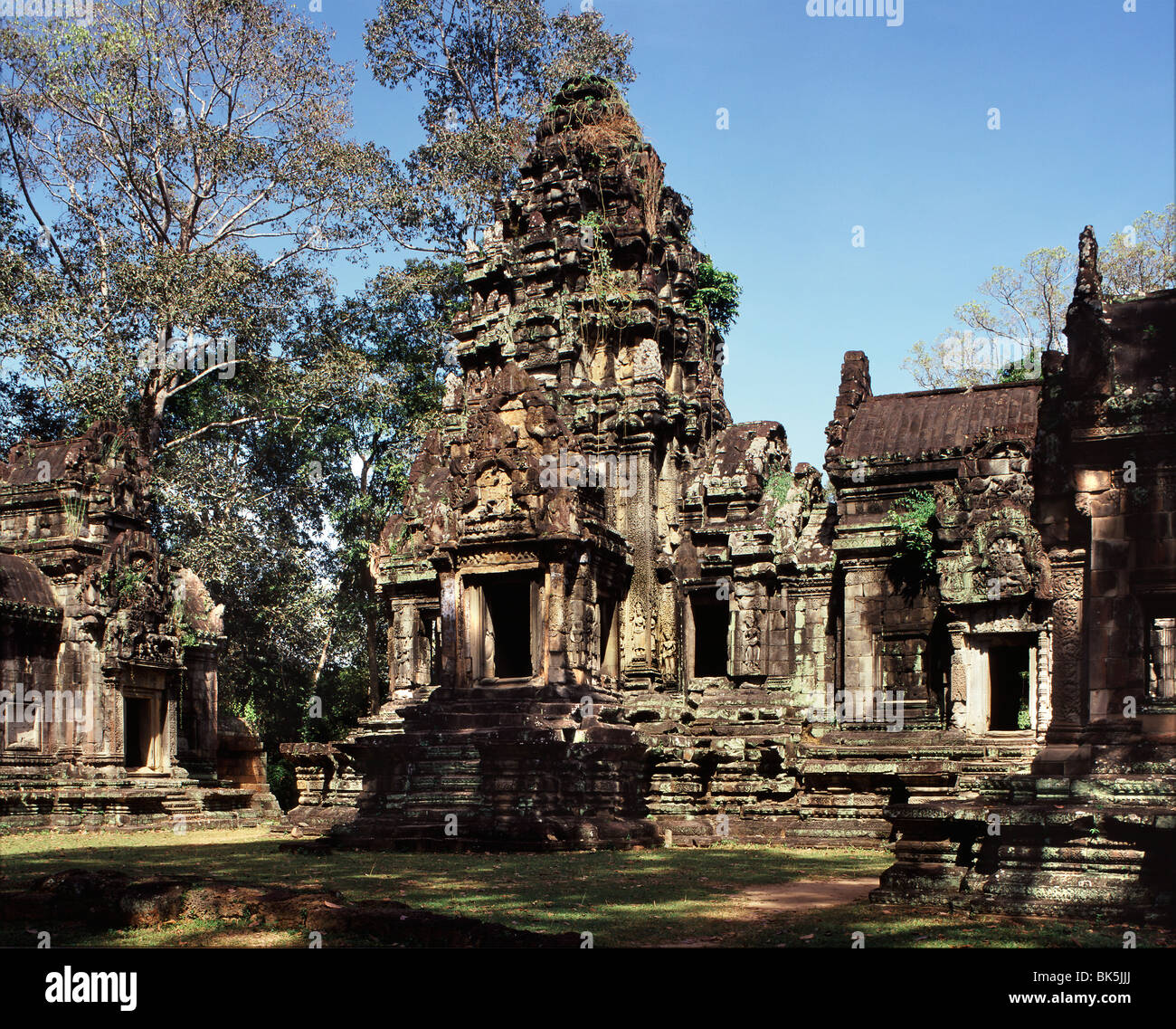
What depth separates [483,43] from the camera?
124 ft

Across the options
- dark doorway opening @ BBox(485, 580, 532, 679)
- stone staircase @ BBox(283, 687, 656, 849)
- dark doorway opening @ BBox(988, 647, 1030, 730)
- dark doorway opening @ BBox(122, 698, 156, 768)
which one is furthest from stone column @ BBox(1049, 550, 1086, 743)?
dark doorway opening @ BBox(122, 698, 156, 768)

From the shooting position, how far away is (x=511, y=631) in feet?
72.0

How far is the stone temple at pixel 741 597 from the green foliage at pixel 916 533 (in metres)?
0.07

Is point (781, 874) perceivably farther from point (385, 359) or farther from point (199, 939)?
point (385, 359)

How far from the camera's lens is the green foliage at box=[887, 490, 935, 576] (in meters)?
20.9

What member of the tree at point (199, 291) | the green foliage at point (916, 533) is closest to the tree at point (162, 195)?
the tree at point (199, 291)

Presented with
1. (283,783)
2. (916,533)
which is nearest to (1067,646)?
(916,533)

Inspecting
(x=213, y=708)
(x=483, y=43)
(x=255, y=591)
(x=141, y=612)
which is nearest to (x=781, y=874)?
(x=141, y=612)

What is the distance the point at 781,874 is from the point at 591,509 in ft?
25.3

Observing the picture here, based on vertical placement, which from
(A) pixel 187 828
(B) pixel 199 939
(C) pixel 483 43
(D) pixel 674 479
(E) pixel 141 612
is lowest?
(A) pixel 187 828

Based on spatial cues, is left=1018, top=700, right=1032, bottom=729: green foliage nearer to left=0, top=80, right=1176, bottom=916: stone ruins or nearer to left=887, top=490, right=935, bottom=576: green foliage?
left=0, top=80, right=1176, bottom=916: stone ruins

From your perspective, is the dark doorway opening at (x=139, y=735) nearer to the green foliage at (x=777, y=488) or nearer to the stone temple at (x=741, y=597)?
the stone temple at (x=741, y=597)
